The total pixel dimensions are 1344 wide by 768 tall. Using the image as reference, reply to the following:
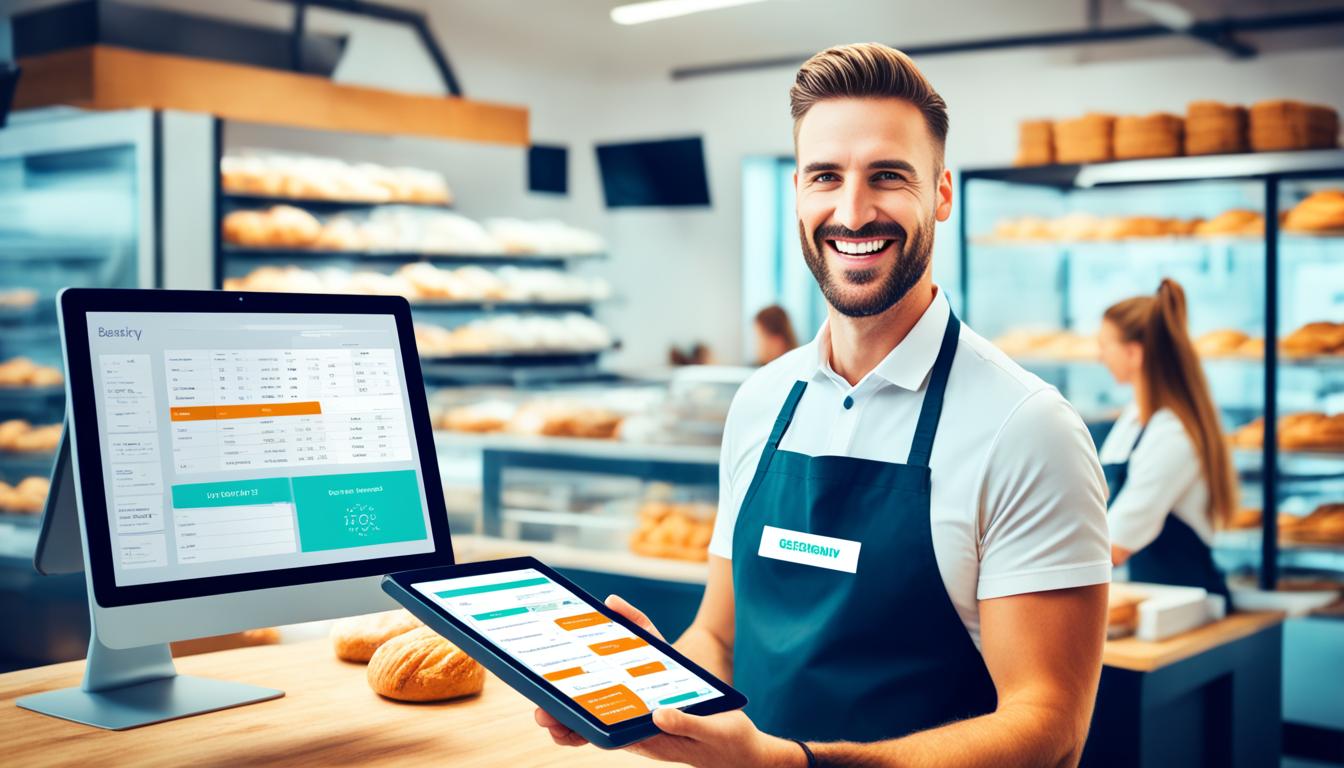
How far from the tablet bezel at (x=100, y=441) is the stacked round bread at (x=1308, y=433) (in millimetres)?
4295

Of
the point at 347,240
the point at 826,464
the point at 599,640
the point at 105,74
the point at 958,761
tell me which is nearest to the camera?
the point at 599,640

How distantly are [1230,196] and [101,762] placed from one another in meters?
5.18

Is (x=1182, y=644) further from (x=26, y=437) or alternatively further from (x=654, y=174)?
(x=654, y=174)

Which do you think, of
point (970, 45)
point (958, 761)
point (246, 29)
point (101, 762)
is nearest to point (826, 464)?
point (958, 761)

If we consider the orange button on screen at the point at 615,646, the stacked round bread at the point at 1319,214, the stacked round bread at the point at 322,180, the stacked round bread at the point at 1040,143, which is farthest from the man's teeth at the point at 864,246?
the stacked round bread at the point at 322,180

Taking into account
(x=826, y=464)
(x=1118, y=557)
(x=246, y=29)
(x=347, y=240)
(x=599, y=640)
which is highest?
(x=246, y=29)

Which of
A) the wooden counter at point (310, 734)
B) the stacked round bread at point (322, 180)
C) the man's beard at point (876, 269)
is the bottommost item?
the wooden counter at point (310, 734)

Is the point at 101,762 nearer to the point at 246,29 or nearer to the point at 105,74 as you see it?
the point at 105,74

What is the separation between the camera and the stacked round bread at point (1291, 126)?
16.7 ft

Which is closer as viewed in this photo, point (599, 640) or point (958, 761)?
point (599, 640)

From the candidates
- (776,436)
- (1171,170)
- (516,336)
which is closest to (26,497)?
(516,336)

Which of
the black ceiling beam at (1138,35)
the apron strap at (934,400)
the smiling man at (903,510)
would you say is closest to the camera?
the smiling man at (903,510)

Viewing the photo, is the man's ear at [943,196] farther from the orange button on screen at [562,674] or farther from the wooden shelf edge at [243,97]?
the wooden shelf edge at [243,97]

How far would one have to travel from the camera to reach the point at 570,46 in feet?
31.3
